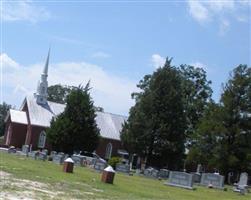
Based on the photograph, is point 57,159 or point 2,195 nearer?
point 2,195

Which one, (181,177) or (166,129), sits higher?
Result: (166,129)

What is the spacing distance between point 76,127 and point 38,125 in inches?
668

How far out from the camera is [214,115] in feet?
177

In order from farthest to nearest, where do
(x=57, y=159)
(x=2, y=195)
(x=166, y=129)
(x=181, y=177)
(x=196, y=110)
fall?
(x=196, y=110)
(x=166, y=129)
(x=57, y=159)
(x=181, y=177)
(x=2, y=195)

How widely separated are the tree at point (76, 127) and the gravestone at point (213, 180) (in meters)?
20.4

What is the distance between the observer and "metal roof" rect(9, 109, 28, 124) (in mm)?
75631

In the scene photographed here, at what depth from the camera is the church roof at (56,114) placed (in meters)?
75.4

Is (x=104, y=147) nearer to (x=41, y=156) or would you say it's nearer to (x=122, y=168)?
(x=41, y=156)

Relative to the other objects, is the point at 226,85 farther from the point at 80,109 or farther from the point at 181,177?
the point at 181,177

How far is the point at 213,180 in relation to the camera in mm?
40812

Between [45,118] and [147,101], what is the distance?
21.5m

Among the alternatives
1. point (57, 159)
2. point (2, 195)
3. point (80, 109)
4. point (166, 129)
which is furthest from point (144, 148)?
point (2, 195)

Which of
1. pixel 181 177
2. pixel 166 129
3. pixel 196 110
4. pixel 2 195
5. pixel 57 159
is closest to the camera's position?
pixel 2 195

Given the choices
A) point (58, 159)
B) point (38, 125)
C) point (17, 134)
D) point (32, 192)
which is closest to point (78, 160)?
point (58, 159)
